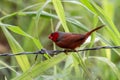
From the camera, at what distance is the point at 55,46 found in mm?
2824

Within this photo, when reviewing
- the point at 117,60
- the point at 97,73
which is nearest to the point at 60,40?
the point at 97,73

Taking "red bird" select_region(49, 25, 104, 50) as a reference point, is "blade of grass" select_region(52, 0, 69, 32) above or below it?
above

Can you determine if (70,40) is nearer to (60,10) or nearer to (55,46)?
(60,10)

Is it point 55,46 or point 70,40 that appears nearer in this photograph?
point 70,40

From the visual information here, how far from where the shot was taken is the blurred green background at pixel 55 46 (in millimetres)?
2246

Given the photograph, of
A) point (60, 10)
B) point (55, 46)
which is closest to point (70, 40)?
point (60, 10)

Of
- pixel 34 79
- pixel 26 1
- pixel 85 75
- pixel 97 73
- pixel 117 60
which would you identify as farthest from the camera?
pixel 26 1

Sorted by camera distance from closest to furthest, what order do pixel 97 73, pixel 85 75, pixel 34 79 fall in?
1. pixel 34 79
2. pixel 85 75
3. pixel 97 73

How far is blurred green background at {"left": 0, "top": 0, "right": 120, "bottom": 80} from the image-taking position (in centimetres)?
225

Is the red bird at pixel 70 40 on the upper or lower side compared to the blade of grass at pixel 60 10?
lower

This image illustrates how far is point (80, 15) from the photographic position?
3340mm

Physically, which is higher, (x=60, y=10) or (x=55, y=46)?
(x=60, y=10)

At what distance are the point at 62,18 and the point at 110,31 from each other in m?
0.25

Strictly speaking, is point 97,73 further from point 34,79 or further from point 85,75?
point 34,79
